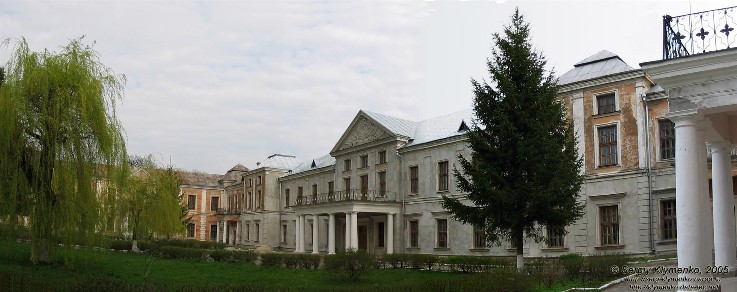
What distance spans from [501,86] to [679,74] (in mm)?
9623

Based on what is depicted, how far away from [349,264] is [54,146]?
946cm

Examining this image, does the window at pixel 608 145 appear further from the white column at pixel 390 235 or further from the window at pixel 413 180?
the white column at pixel 390 235

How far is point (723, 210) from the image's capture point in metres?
10.8

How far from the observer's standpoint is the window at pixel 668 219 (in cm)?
2322

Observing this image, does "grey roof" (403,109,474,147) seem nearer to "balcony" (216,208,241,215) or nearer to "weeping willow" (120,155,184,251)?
"weeping willow" (120,155,184,251)

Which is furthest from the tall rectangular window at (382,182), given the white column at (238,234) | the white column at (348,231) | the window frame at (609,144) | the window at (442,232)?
the white column at (238,234)

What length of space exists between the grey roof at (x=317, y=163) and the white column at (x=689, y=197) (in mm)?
36643

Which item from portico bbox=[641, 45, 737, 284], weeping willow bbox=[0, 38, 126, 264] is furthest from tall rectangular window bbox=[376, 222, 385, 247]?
portico bbox=[641, 45, 737, 284]

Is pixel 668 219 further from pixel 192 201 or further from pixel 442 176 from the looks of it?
pixel 192 201

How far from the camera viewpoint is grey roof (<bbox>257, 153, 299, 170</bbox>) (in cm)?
5309

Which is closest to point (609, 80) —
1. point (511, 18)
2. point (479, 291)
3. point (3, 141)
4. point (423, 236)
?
point (511, 18)

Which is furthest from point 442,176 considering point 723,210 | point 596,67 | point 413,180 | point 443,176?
point 723,210

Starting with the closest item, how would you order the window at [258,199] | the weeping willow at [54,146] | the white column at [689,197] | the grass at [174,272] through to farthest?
1. the white column at [689,197]
2. the weeping willow at [54,146]
3. the grass at [174,272]
4. the window at [258,199]

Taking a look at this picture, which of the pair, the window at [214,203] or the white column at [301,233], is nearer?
the white column at [301,233]
